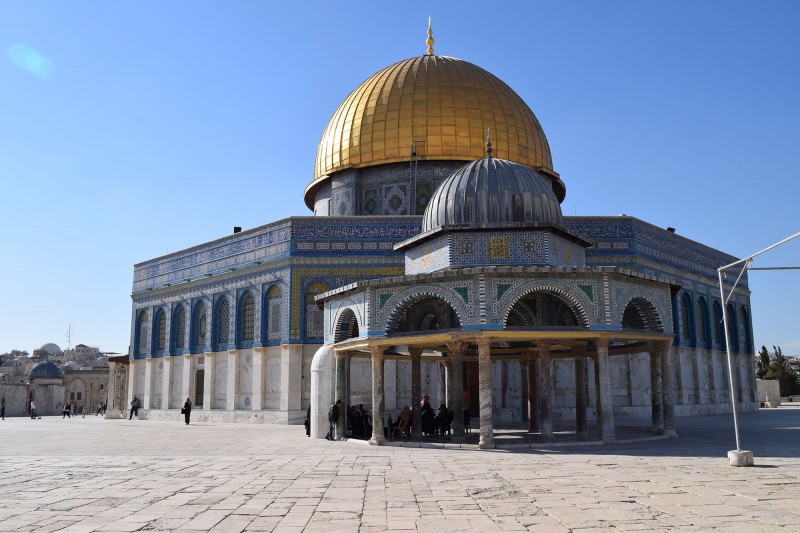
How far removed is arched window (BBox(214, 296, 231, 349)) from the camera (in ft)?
89.4

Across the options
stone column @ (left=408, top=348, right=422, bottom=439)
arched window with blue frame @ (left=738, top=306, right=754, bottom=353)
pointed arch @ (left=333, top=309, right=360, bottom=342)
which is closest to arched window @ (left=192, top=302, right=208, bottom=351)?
pointed arch @ (left=333, top=309, right=360, bottom=342)

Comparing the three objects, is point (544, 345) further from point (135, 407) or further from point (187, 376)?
point (135, 407)

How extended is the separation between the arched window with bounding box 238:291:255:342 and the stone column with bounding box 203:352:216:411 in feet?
5.68

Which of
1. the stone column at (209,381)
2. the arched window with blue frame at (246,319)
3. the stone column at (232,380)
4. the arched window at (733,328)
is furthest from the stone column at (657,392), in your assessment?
the arched window at (733,328)

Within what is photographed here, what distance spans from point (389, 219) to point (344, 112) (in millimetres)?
6365

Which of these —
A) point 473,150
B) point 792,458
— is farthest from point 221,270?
point 792,458

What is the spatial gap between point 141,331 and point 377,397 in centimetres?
1977

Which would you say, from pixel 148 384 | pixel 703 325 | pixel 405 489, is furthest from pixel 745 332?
pixel 405 489

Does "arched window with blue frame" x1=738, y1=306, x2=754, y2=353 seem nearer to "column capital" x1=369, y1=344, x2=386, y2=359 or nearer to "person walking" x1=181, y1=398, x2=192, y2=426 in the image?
"column capital" x1=369, y1=344, x2=386, y2=359

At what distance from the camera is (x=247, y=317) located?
26688 millimetres

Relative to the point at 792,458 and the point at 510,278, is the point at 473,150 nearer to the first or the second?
the point at 510,278

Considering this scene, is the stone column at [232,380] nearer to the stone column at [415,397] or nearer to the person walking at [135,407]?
the person walking at [135,407]

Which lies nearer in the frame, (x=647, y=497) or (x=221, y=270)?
(x=647, y=497)

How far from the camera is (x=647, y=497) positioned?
775 centimetres
